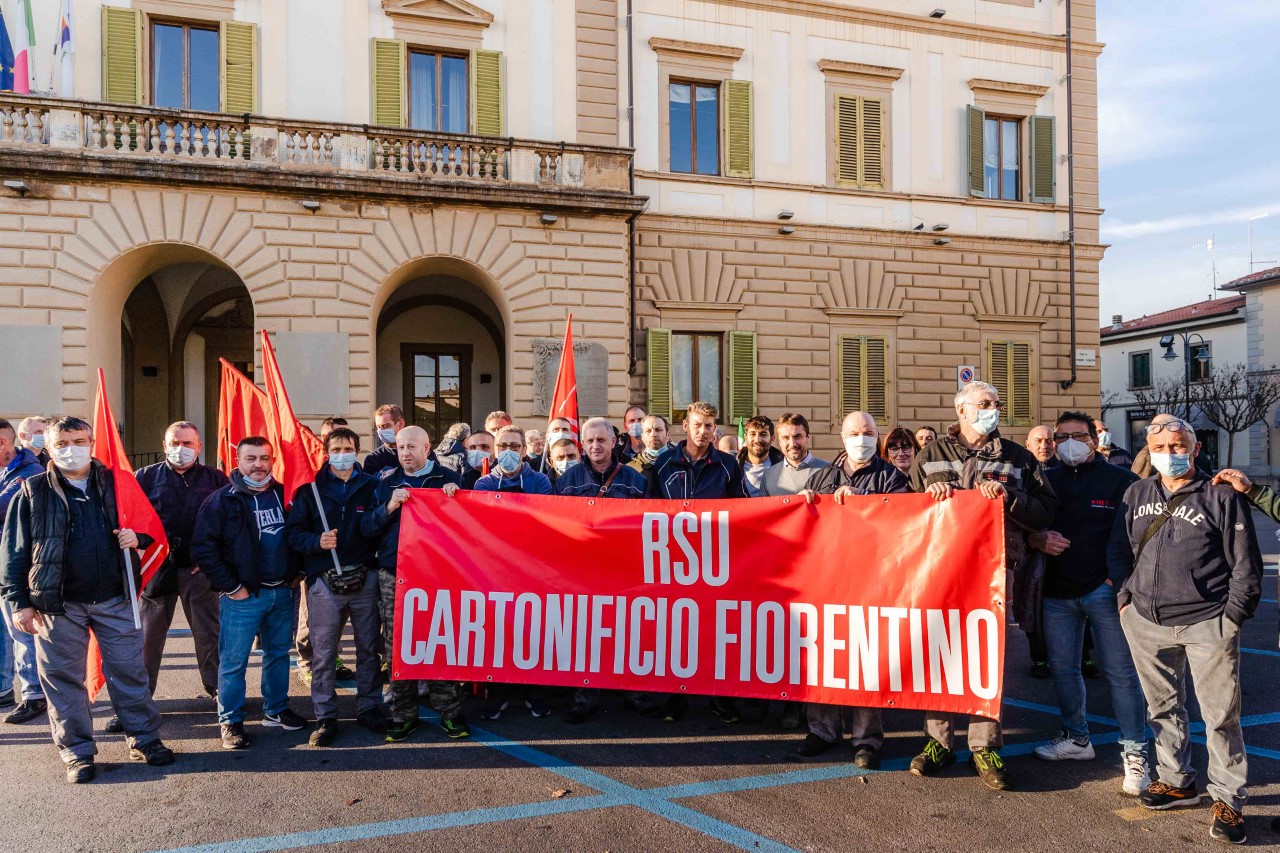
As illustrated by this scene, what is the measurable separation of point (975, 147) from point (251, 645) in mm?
16181

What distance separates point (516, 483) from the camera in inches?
237

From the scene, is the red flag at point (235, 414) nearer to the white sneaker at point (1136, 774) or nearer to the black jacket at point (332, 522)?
the black jacket at point (332, 522)

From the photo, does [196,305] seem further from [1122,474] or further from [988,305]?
[1122,474]

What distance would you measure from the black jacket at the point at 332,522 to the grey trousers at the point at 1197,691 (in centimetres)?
423

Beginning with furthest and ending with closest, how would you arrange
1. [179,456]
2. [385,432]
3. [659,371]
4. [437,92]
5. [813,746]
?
[659,371] < [437,92] < [385,432] < [179,456] < [813,746]

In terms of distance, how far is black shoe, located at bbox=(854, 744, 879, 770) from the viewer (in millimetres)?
4770

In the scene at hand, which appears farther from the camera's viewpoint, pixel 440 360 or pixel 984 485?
pixel 440 360

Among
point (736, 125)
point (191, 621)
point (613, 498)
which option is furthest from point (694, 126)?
point (191, 621)

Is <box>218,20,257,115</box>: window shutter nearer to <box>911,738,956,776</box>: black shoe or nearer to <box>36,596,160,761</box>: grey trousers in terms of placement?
<box>36,596,160,761</box>: grey trousers

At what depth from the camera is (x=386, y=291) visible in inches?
571

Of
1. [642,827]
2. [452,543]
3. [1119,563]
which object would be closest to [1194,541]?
[1119,563]

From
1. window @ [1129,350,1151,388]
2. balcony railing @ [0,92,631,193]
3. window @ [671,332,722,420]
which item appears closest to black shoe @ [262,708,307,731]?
balcony railing @ [0,92,631,193]

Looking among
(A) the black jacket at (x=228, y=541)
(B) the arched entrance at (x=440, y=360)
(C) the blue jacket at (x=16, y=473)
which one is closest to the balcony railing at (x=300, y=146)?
(B) the arched entrance at (x=440, y=360)

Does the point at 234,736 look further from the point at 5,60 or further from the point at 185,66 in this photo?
the point at 185,66
